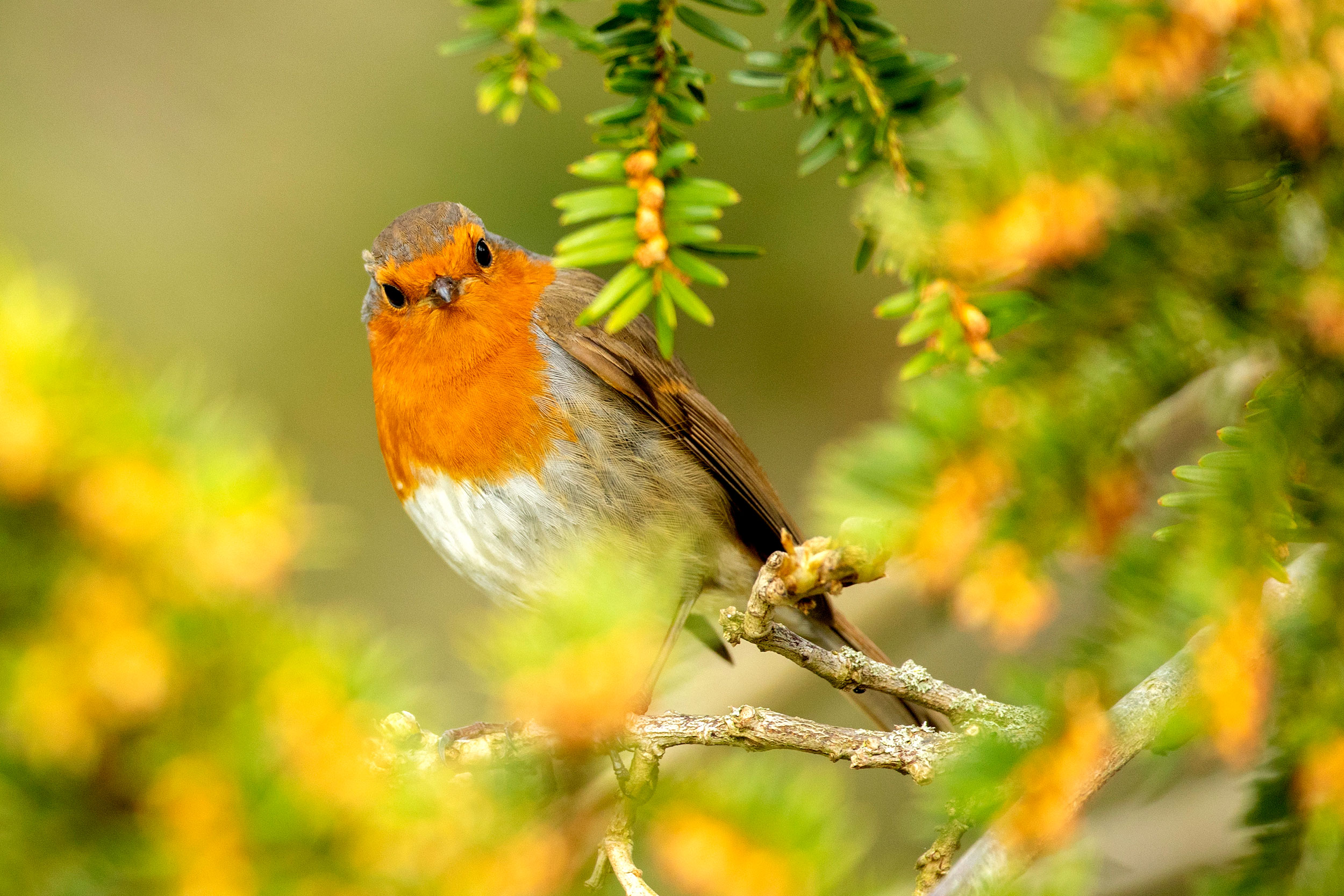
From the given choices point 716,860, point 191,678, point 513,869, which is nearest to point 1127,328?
point 716,860

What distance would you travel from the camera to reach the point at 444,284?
251 centimetres

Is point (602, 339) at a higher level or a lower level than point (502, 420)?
higher

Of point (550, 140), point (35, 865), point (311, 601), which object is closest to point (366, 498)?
point (311, 601)

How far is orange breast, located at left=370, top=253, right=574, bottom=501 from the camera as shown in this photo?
2.39 m

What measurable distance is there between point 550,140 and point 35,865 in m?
3.08

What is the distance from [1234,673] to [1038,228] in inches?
21.2

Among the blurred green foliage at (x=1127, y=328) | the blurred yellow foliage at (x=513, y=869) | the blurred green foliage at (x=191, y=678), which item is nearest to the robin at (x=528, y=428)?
the blurred green foliage at (x=1127, y=328)

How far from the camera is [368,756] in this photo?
3.44 ft

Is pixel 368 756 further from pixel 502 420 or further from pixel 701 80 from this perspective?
pixel 502 420

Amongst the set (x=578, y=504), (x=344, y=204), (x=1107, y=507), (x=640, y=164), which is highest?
(x=344, y=204)

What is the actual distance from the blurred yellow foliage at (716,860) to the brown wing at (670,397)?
1508mm

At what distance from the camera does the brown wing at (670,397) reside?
8.56 ft

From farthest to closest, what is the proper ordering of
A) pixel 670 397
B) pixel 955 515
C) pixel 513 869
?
1. pixel 670 397
2. pixel 955 515
3. pixel 513 869

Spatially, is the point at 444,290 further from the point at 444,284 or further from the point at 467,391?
the point at 467,391
